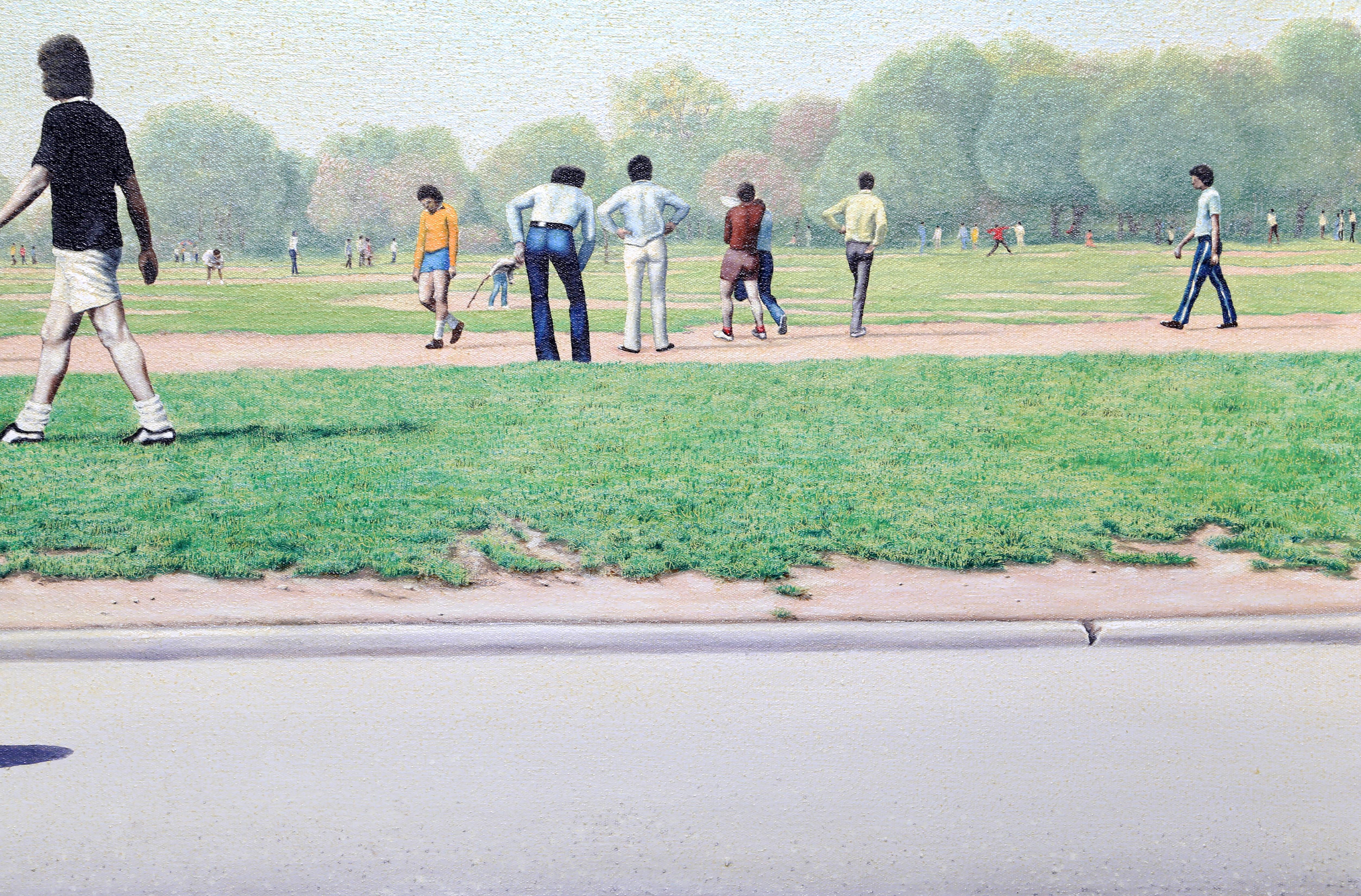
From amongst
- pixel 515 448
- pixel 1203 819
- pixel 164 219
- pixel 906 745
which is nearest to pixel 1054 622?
pixel 906 745

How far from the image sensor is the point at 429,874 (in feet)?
11.3

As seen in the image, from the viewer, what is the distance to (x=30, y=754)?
4.26 metres

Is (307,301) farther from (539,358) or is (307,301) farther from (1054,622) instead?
(1054,622)

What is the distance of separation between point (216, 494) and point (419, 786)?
13.6ft

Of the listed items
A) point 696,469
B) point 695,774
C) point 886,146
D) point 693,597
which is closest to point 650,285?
point 886,146

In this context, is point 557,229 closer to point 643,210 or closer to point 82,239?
point 643,210

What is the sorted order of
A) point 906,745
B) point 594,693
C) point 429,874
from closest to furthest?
1. point 429,874
2. point 906,745
3. point 594,693

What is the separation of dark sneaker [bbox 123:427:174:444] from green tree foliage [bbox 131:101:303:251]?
222 cm

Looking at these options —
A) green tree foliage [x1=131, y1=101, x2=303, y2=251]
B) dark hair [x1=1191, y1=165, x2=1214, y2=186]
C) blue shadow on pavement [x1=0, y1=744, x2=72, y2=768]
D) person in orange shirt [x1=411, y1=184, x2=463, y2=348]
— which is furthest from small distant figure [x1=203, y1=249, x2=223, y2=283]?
dark hair [x1=1191, y1=165, x2=1214, y2=186]

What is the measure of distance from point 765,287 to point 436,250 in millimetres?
3608

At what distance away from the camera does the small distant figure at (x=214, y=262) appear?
1395cm

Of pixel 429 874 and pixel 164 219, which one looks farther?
pixel 164 219

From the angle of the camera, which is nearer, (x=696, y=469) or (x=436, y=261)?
(x=696, y=469)

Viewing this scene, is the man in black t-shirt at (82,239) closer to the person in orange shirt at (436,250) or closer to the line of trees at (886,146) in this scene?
the line of trees at (886,146)
